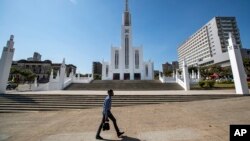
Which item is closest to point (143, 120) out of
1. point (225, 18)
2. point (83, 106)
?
point (83, 106)

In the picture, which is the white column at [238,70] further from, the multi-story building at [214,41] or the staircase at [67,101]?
the multi-story building at [214,41]

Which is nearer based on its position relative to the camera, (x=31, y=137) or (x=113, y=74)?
(x=31, y=137)

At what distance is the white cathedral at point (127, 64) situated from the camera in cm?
4969

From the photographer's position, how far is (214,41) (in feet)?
Answer: 297

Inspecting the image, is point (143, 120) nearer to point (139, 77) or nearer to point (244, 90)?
point (244, 90)

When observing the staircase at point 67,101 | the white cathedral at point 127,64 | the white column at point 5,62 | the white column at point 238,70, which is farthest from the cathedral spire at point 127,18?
the staircase at point 67,101

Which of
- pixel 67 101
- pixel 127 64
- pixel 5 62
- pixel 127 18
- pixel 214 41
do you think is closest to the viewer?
pixel 67 101

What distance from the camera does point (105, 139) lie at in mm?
4676

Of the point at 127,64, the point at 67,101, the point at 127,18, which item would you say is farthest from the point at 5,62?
the point at 127,18

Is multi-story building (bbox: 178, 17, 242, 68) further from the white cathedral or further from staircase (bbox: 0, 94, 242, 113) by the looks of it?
staircase (bbox: 0, 94, 242, 113)

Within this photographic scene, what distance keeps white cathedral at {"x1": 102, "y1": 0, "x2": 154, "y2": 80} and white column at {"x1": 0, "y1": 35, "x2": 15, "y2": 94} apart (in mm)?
34277

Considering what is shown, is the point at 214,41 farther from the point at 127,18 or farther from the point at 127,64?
the point at 127,64

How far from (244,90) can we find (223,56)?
73468mm

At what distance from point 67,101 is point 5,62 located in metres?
8.69
